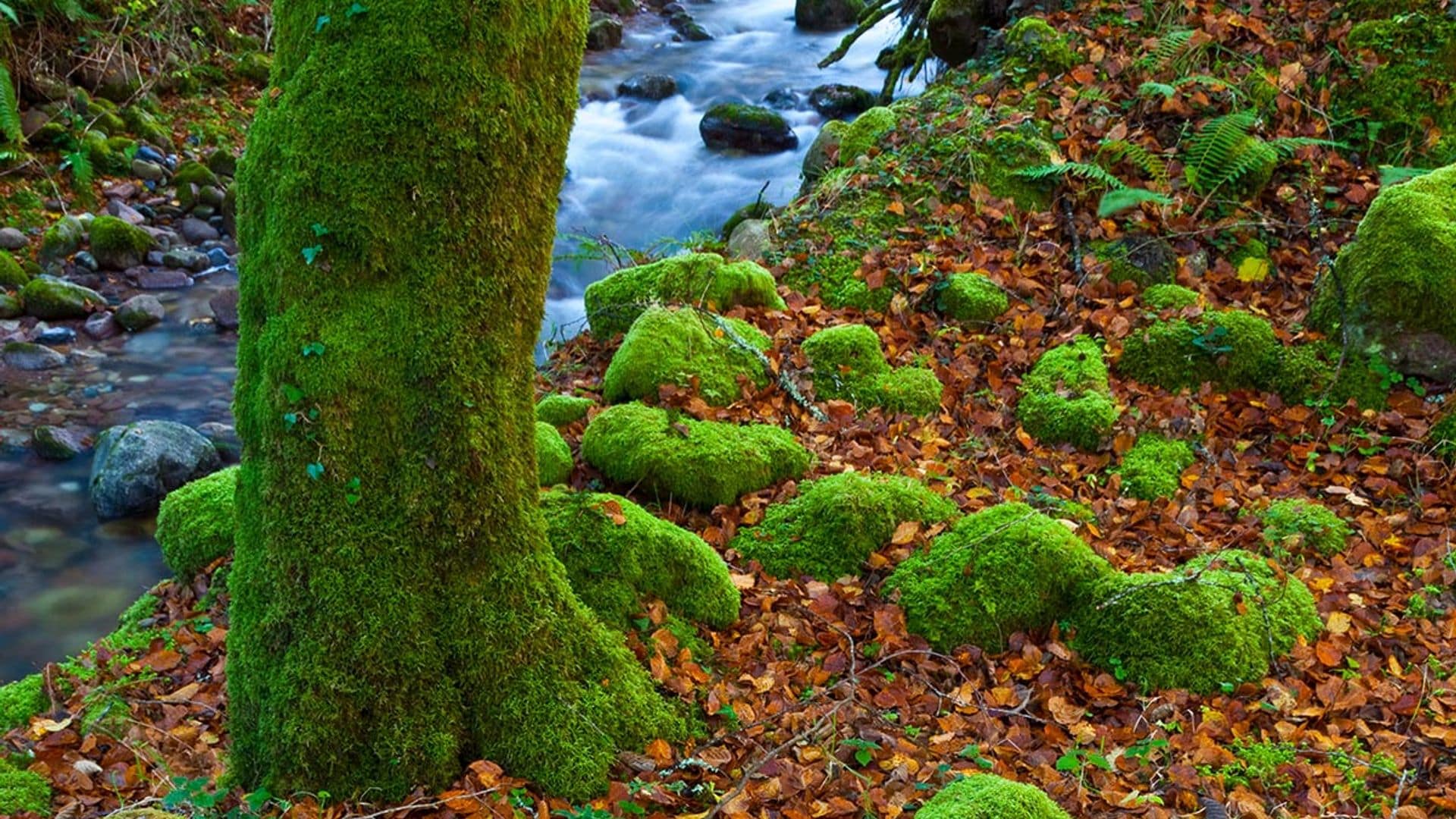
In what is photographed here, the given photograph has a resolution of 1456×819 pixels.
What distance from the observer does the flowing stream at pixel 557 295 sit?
7.30m

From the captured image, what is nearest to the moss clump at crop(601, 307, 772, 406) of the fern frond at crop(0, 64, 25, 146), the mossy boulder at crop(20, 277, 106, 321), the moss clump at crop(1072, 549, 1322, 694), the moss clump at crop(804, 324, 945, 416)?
the moss clump at crop(804, 324, 945, 416)

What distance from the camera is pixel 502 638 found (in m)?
3.37

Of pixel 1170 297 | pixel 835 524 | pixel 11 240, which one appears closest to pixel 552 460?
pixel 835 524

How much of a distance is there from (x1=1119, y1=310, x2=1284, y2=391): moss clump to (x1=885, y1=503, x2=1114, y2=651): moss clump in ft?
7.51

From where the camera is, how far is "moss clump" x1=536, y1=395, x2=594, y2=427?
6.00m

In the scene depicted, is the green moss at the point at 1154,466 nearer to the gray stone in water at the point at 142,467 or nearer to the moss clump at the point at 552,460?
the moss clump at the point at 552,460

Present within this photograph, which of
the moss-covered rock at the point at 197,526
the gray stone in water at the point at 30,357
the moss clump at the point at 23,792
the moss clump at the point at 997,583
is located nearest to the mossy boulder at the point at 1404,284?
the moss clump at the point at 997,583

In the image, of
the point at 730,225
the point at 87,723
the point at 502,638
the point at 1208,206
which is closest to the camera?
the point at 502,638

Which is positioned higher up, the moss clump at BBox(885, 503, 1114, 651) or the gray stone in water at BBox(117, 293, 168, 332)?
the moss clump at BBox(885, 503, 1114, 651)

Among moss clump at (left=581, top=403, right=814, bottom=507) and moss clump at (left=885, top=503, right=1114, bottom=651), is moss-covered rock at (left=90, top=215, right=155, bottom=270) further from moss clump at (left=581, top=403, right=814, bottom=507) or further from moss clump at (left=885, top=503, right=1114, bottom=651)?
moss clump at (left=885, top=503, right=1114, bottom=651)

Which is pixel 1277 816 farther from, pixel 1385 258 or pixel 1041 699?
pixel 1385 258

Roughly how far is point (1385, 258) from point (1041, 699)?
4057 mm

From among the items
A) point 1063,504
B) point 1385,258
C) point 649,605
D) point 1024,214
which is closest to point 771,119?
point 1024,214

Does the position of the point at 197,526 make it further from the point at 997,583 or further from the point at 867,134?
the point at 867,134
